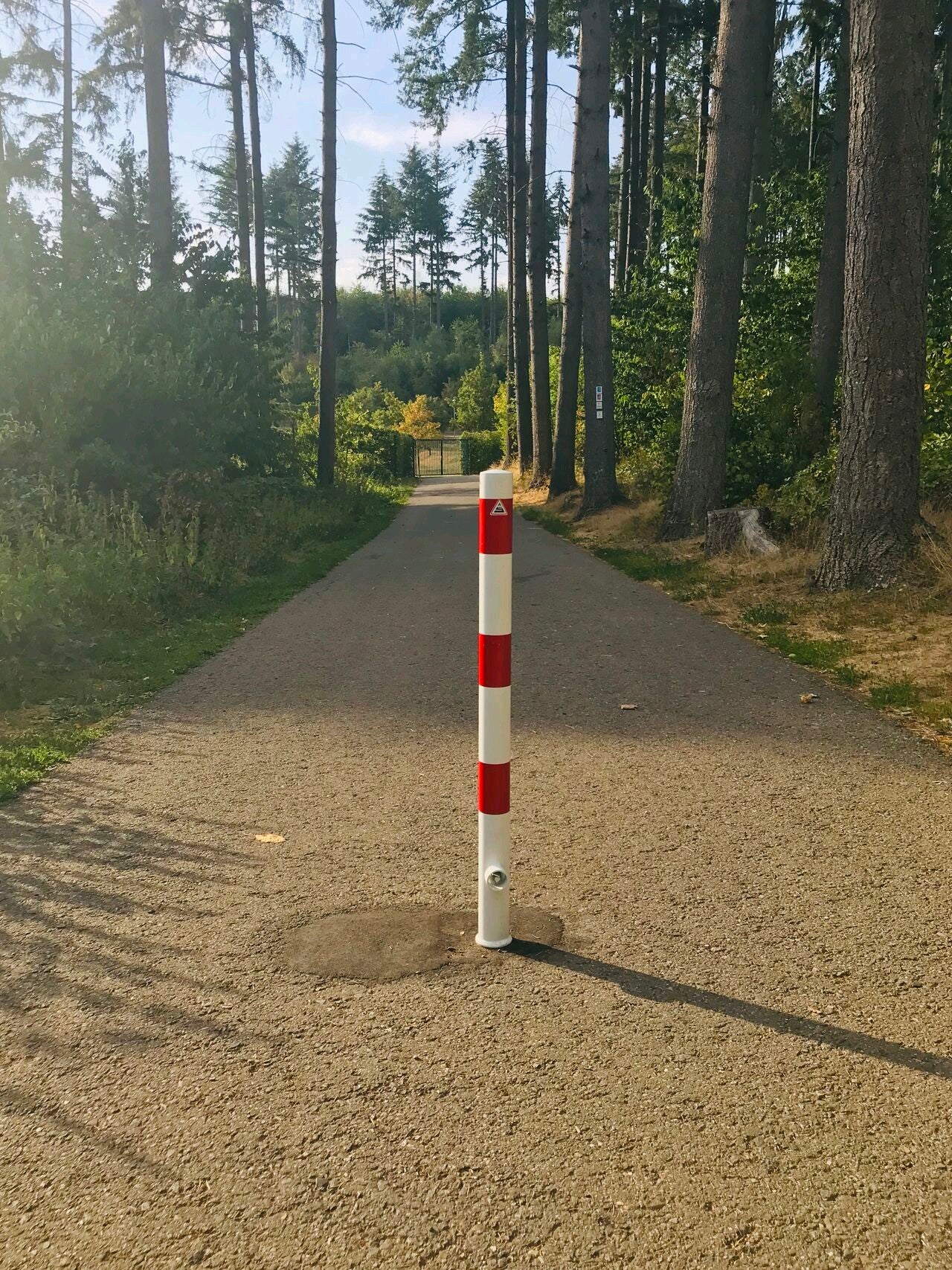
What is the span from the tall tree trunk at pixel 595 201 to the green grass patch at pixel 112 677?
29.1ft

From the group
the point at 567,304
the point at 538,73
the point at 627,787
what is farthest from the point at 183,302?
the point at 627,787

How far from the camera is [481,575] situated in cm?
331

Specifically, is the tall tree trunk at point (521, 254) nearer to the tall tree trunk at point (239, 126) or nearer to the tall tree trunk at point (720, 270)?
the tall tree trunk at point (239, 126)

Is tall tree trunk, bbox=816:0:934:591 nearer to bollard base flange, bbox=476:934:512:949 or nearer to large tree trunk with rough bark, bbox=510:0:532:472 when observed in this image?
bollard base flange, bbox=476:934:512:949

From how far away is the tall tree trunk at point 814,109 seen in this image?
77.0ft

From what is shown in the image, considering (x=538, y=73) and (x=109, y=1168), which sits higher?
(x=538, y=73)

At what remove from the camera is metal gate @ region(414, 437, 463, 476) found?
2709 inches

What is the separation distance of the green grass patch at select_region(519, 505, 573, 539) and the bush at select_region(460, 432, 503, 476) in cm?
3707

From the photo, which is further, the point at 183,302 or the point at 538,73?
the point at 538,73

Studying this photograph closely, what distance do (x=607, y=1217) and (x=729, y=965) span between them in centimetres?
123

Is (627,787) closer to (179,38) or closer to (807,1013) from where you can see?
(807,1013)

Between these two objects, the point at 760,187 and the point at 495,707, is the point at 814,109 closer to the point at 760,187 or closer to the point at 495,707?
the point at 760,187

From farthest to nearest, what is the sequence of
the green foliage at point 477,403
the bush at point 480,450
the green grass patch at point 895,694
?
the green foliage at point 477,403
the bush at point 480,450
the green grass patch at point 895,694

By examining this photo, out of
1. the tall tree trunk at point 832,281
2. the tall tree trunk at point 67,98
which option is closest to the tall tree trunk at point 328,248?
the tall tree trunk at point 67,98
